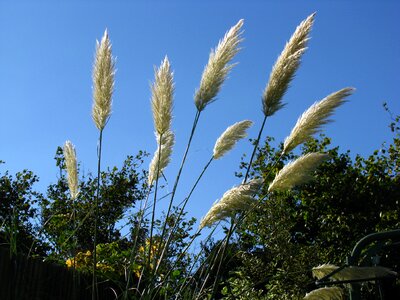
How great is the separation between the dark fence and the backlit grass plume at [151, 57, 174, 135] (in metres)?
1.18

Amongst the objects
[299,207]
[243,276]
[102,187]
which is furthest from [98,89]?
[299,207]

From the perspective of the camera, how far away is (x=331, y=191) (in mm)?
9055

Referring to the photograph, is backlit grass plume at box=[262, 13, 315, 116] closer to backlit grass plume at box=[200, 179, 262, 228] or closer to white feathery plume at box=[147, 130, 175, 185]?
backlit grass plume at box=[200, 179, 262, 228]

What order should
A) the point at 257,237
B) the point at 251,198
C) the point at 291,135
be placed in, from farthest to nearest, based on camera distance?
the point at 257,237, the point at 291,135, the point at 251,198

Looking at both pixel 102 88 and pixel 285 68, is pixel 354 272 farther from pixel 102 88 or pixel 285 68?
pixel 102 88

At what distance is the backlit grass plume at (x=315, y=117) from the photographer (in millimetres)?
2227

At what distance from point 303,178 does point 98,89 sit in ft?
2.92

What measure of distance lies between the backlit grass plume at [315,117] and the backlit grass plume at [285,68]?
0.36 feet

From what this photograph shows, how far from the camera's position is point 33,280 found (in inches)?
138

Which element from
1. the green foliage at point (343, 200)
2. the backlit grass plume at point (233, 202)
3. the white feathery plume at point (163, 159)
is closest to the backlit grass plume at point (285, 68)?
the backlit grass plume at point (233, 202)

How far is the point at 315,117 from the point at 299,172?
0.74 ft

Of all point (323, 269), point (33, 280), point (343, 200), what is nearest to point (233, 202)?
point (323, 269)

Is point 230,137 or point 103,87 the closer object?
point 103,87

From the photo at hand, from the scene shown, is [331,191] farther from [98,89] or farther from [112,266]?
[98,89]
